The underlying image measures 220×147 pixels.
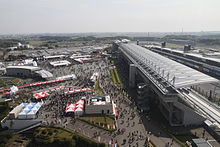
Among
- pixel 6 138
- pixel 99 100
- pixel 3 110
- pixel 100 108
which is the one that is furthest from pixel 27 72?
pixel 100 108

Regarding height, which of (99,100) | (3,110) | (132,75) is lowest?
(3,110)

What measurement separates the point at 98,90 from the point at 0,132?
889 inches

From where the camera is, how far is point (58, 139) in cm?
2214

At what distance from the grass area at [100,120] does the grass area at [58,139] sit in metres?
3.92

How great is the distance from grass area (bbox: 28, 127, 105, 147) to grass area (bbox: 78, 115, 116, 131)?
3919mm

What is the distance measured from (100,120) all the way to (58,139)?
25.8 feet

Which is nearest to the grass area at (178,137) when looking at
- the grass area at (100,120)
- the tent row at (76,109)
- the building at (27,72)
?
the grass area at (100,120)

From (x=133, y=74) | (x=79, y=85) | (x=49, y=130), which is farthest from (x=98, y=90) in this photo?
(x=49, y=130)

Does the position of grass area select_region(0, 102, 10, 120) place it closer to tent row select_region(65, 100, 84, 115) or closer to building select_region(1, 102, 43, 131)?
building select_region(1, 102, 43, 131)

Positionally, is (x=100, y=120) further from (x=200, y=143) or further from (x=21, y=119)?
(x=200, y=143)

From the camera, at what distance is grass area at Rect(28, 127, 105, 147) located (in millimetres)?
21516

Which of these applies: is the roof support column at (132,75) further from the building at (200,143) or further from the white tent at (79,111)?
the building at (200,143)

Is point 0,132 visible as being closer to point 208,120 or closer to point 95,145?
point 95,145

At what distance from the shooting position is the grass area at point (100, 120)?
25.4 m
